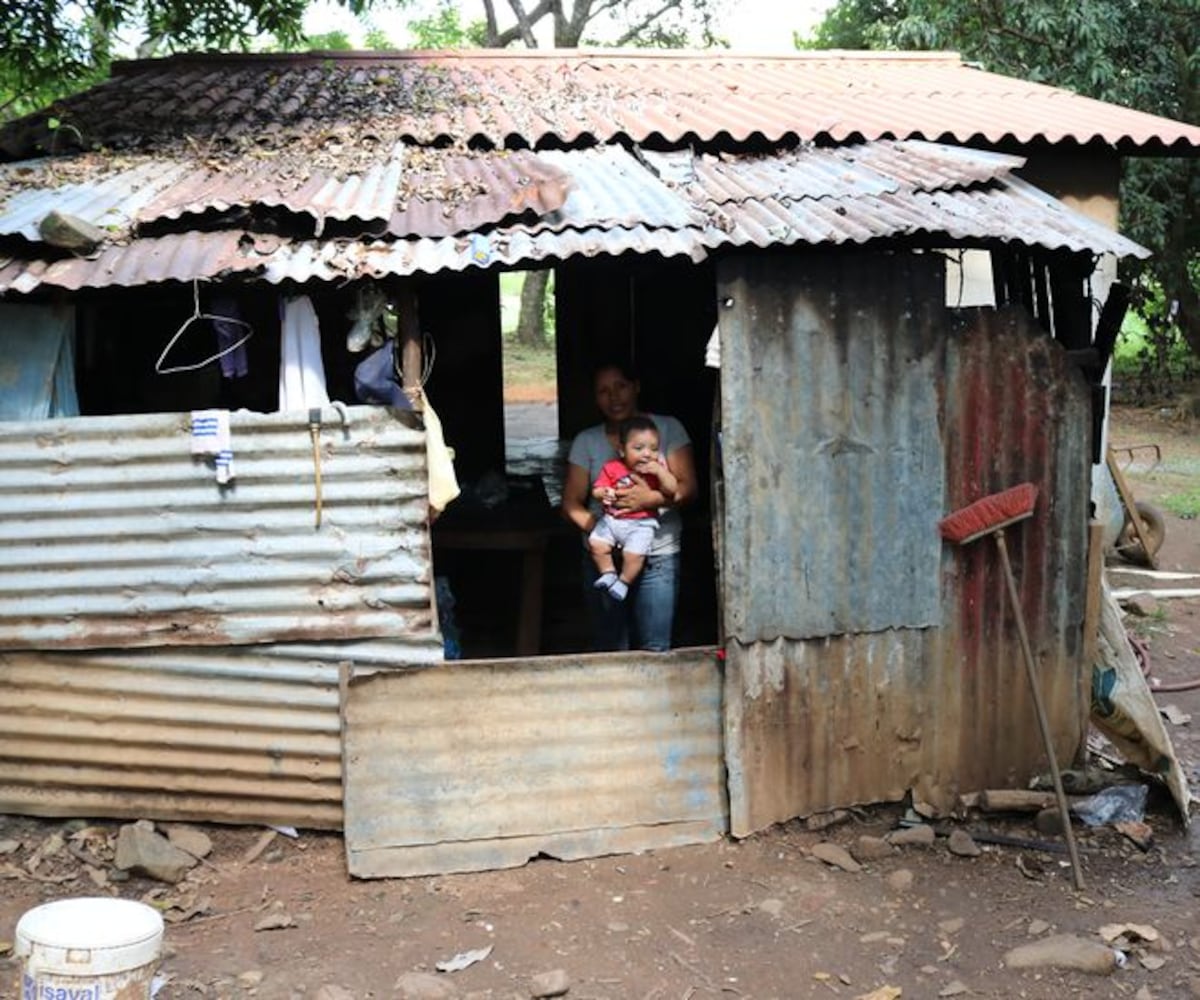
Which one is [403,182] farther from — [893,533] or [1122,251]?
[1122,251]

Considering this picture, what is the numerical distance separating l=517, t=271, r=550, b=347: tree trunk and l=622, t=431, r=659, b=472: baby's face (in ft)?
63.1

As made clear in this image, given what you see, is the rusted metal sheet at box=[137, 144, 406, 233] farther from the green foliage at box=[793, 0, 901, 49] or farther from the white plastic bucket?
the green foliage at box=[793, 0, 901, 49]

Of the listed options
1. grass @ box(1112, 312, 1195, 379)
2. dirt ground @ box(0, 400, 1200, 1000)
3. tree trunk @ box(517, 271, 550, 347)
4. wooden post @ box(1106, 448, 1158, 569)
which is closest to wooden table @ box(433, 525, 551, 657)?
dirt ground @ box(0, 400, 1200, 1000)

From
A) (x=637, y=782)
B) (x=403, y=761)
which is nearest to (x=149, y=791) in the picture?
(x=403, y=761)

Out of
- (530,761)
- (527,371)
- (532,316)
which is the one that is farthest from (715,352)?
(532,316)

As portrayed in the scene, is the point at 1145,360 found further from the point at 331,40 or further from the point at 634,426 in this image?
the point at 634,426

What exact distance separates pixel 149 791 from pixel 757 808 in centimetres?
264

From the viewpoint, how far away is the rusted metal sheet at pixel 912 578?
5.41m

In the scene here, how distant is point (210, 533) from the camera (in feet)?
17.5

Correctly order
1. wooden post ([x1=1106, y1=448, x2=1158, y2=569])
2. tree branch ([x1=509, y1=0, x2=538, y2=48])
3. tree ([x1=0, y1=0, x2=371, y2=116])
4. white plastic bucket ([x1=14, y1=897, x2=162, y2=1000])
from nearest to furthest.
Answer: white plastic bucket ([x1=14, y1=897, x2=162, y2=1000]) → tree ([x1=0, y1=0, x2=371, y2=116]) → wooden post ([x1=1106, y1=448, x2=1158, y2=569]) → tree branch ([x1=509, y1=0, x2=538, y2=48])

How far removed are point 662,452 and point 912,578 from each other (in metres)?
1.24

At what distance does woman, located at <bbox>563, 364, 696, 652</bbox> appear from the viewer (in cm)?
584

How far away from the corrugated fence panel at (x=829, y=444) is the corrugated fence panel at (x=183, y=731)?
1.47m

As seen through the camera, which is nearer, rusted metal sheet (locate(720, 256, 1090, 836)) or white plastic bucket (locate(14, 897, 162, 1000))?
white plastic bucket (locate(14, 897, 162, 1000))
